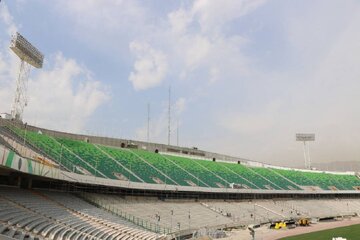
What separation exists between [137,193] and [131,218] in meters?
8.43

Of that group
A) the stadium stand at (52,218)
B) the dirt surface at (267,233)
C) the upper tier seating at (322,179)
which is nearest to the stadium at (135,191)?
the stadium stand at (52,218)

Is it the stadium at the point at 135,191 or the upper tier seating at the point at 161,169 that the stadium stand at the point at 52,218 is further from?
the upper tier seating at the point at 161,169

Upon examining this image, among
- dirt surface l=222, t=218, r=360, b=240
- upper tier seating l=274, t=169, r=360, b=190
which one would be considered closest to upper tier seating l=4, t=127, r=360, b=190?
upper tier seating l=274, t=169, r=360, b=190

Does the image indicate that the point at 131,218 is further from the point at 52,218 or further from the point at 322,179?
the point at 322,179

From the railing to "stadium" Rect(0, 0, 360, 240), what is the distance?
5.9 inches

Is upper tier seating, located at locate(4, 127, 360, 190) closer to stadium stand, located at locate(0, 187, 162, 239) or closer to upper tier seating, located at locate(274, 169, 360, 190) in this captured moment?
upper tier seating, located at locate(274, 169, 360, 190)

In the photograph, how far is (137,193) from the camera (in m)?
45.4

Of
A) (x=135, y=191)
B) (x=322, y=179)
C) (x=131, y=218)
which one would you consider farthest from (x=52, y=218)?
(x=322, y=179)

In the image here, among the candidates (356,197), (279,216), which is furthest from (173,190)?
(356,197)

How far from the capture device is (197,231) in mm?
39406

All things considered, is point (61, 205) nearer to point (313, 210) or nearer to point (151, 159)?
point (151, 159)

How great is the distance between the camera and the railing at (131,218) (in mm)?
36175

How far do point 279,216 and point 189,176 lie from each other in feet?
54.9

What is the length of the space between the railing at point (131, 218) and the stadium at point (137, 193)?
0.49 ft
